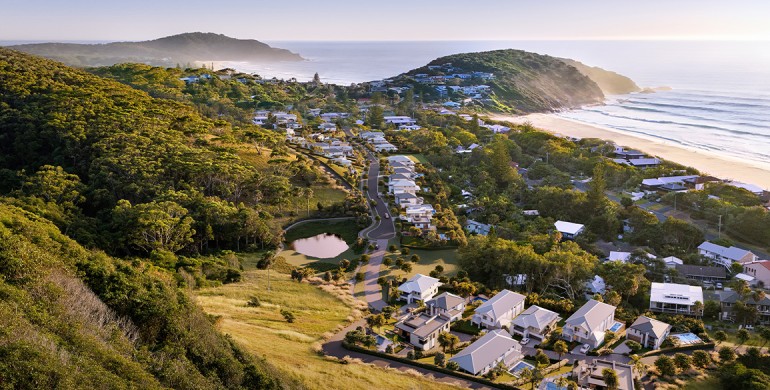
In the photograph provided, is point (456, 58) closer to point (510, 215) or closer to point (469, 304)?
point (510, 215)

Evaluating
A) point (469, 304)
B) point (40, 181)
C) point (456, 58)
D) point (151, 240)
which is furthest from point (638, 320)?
point (456, 58)

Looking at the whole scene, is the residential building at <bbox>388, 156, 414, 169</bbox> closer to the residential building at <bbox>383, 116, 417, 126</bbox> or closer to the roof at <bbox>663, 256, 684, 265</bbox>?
the residential building at <bbox>383, 116, 417, 126</bbox>

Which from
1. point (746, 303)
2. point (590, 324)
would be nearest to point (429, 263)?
point (590, 324)

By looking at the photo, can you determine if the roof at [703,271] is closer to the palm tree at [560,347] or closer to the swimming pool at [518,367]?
the palm tree at [560,347]

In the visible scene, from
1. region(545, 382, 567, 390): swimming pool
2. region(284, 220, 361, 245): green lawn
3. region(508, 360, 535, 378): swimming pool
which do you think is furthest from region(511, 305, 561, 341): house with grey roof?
region(284, 220, 361, 245): green lawn

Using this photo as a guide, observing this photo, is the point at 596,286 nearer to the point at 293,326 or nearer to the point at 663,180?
the point at 293,326

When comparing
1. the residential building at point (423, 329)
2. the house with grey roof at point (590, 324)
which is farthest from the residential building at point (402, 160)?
the house with grey roof at point (590, 324)
